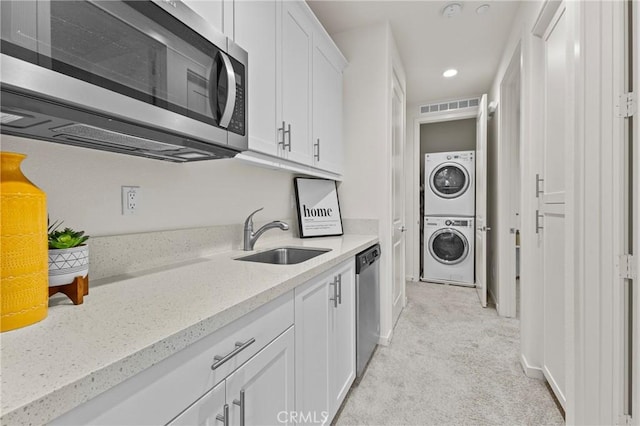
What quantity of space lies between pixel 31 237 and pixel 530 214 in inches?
98.9

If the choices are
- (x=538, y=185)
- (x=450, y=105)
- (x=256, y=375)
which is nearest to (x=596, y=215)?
(x=538, y=185)

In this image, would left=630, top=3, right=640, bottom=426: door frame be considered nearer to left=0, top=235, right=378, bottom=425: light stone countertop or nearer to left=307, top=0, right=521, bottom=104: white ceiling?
left=0, top=235, right=378, bottom=425: light stone countertop

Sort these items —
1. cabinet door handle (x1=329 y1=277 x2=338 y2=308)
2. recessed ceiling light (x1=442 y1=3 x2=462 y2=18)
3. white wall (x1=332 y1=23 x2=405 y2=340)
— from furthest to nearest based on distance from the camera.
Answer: white wall (x1=332 y1=23 x2=405 y2=340) → recessed ceiling light (x1=442 y1=3 x2=462 y2=18) → cabinet door handle (x1=329 y1=277 x2=338 y2=308)

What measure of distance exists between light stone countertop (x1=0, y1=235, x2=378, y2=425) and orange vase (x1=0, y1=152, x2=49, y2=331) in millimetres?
37

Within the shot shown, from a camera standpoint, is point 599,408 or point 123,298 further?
point 599,408

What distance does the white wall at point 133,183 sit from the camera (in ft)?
2.97

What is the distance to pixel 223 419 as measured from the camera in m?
0.73

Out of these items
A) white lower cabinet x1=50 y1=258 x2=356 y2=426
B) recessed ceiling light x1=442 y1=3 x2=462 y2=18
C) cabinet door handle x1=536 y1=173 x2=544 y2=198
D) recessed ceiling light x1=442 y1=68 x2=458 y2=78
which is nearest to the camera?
white lower cabinet x1=50 y1=258 x2=356 y2=426

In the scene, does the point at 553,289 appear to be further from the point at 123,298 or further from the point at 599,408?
the point at 123,298

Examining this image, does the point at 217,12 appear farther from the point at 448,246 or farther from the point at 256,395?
the point at 448,246

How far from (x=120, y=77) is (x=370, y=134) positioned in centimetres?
202

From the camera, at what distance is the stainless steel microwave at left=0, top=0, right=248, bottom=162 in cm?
56

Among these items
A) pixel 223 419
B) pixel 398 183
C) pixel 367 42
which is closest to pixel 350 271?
pixel 223 419

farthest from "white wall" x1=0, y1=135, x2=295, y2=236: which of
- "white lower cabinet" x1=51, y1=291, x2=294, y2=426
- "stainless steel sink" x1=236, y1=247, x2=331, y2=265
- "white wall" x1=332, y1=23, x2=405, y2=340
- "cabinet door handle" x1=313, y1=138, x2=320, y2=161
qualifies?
"white wall" x1=332, y1=23, x2=405, y2=340
